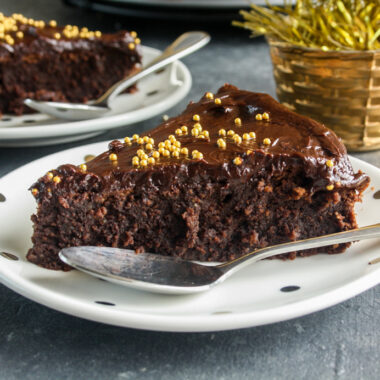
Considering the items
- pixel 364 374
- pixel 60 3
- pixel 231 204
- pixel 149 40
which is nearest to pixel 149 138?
pixel 231 204

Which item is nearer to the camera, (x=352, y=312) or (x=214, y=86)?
(x=352, y=312)

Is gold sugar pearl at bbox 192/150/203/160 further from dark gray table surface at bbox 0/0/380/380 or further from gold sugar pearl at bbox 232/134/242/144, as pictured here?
dark gray table surface at bbox 0/0/380/380

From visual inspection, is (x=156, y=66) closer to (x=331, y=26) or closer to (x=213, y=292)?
(x=331, y=26)

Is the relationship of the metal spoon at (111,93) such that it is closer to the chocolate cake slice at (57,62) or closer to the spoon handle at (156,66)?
the spoon handle at (156,66)

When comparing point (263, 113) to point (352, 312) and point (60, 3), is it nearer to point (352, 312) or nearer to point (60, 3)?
point (352, 312)

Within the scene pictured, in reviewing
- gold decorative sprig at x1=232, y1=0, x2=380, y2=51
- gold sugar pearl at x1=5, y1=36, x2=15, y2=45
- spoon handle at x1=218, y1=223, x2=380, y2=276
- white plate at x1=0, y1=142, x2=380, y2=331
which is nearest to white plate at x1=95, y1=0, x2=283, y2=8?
gold sugar pearl at x1=5, y1=36, x2=15, y2=45

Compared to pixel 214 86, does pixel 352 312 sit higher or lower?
→ higher

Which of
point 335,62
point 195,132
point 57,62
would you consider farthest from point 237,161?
point 57,62
